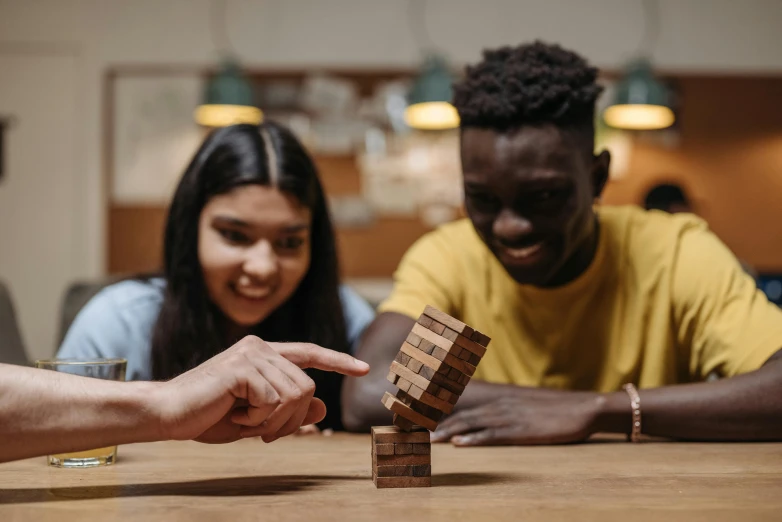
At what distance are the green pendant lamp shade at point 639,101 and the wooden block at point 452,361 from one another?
11.1 feet

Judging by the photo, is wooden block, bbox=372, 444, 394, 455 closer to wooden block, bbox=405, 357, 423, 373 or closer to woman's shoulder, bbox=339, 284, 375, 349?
wooden block, bbox=405, 357, 423, 373

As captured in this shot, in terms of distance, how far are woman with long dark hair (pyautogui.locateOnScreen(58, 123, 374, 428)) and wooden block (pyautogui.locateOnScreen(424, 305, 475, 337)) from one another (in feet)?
2.54

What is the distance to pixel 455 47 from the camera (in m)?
5.09

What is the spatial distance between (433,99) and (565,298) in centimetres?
246

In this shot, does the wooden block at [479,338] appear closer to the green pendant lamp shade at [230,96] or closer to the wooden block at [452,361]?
the wooden block at [452,361]

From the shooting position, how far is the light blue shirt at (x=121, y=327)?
179cm

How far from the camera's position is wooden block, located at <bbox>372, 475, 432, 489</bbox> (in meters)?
0.98

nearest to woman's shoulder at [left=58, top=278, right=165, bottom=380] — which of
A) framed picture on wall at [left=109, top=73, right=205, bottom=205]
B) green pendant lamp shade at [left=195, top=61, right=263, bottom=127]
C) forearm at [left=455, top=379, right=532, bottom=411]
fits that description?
forearm at [left=455, top=379, right=532, bottom=411]

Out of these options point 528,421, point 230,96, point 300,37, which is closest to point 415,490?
point 528,421

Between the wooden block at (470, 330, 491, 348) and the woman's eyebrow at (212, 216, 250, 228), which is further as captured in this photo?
the woman's eyebrow at (212, 216, 250, 228)

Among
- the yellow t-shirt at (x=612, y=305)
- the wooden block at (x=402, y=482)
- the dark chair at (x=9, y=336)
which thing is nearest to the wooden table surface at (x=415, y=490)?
the wooden block at (x=402, y=482)

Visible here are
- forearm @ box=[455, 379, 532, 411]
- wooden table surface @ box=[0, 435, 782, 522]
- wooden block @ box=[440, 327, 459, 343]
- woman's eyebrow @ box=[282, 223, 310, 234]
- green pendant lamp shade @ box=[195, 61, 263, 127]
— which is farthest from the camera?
green pendant lamp shade @ box=[195, 61, 263, 127]

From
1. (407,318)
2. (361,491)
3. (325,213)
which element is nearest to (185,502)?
(361,491)

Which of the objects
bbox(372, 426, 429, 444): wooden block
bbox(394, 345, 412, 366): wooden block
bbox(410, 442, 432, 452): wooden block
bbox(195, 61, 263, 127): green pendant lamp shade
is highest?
bbox(195, 61, 263, 127): green pendant lamp shade
